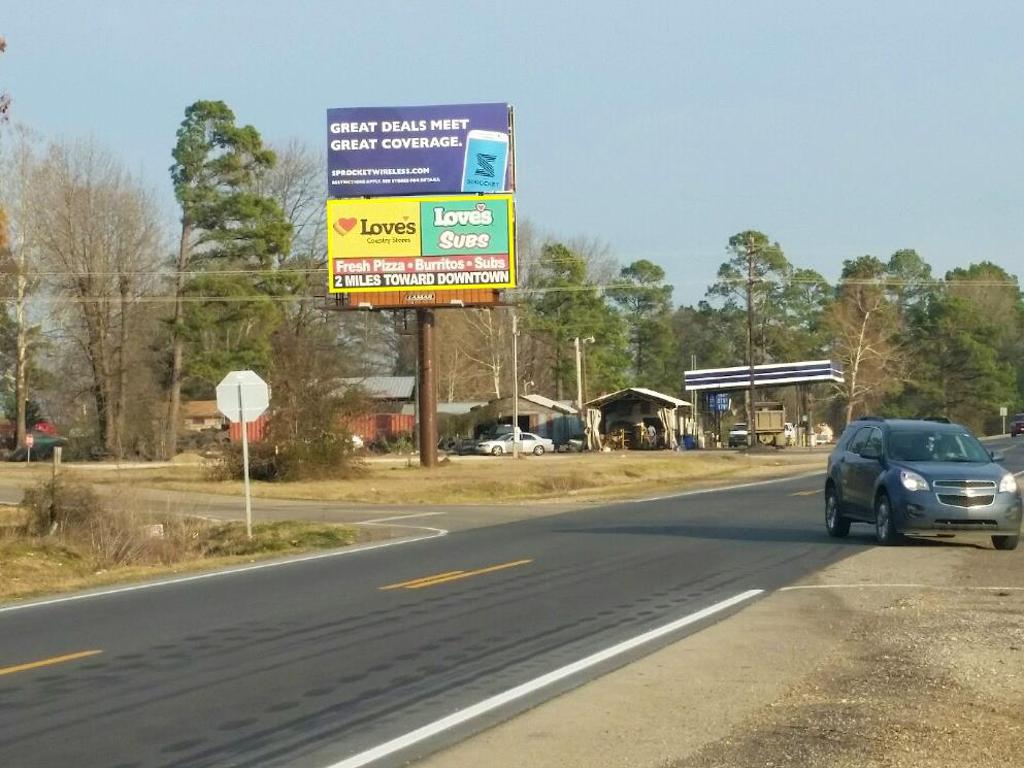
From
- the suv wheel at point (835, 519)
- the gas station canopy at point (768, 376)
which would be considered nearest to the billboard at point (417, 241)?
the suv wheel at point (835, 519)

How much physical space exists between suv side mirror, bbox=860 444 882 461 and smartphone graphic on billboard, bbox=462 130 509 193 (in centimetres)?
3327

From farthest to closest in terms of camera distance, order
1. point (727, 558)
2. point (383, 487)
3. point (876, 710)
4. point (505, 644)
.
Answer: point (383, 487) < point (727, 558) < point (505, 644) < point (876, 710)

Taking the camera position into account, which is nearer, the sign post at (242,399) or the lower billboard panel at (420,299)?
the sign post at (242,399)

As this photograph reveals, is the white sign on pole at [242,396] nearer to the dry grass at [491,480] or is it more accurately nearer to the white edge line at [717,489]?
the dry grass at [491,480]

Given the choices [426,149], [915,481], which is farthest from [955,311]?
[915,481]

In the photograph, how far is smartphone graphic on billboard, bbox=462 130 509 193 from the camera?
53406 millimetres

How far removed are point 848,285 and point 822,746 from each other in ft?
340

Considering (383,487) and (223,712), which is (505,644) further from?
(383,487)

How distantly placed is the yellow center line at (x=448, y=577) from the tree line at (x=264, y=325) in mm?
29997

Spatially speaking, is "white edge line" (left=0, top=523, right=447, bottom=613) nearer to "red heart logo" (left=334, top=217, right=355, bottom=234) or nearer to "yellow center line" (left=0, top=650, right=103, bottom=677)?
"yellow center line" (left=0, top=650, right=103, bottom=677)

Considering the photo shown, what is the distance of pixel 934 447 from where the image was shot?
21.0m

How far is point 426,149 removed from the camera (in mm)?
53438

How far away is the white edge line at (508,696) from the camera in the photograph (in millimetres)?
8156

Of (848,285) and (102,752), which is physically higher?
(848,285)
